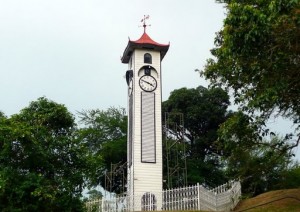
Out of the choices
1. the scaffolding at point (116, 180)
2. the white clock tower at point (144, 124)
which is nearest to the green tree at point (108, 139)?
the scaffolding at point (116, 180)

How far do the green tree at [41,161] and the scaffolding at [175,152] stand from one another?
12011 millimetres

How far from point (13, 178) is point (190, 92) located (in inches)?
856

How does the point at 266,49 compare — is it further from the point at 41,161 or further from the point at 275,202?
the point at 275,202

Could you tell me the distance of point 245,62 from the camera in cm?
1291

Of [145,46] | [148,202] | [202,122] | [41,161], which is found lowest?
[148,202]

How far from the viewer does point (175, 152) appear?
32.3 m

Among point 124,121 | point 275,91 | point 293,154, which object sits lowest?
point 293,154

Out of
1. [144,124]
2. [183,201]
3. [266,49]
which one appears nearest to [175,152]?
[144,124]

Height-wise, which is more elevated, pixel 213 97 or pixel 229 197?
pixel 213 97

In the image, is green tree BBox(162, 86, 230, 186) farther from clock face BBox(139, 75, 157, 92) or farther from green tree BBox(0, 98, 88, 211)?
green tree BBox(0, 98, 88, 211)

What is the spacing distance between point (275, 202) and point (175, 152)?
12336mm

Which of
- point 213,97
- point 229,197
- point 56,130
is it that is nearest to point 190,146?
point 213,97

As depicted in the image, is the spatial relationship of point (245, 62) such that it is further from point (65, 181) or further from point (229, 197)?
point (229, 197)

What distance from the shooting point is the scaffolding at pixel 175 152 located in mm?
30000
